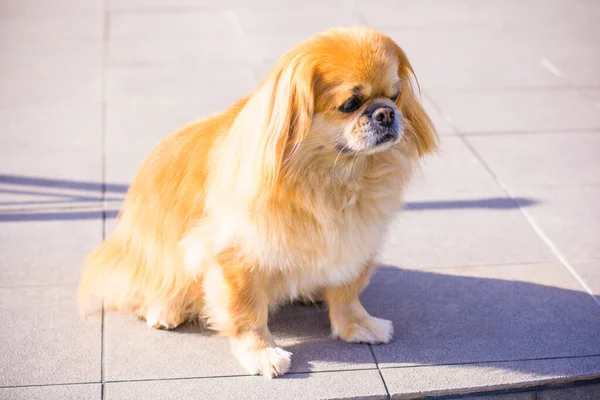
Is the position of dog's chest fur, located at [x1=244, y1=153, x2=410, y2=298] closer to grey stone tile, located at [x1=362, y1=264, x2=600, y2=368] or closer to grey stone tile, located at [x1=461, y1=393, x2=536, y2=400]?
grey stone tile, located at [x1=362, y1=264, x2=600, y2=368]

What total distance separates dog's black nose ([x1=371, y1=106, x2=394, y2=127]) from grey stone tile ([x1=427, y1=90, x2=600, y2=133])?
3.04 metres

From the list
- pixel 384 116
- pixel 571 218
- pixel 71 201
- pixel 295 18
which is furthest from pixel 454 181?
pixel 295 18

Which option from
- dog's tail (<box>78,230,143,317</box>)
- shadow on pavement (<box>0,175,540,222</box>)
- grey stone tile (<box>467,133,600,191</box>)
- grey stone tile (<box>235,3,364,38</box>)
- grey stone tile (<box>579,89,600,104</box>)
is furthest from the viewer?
grey stone tile (<box>235,3,364,38</box>)

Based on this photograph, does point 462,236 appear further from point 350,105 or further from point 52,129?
point 52,129

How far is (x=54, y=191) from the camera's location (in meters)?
5.02

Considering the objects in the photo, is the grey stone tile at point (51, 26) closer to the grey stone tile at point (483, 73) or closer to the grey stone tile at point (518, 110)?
the grey stone tile at point (483, 73)

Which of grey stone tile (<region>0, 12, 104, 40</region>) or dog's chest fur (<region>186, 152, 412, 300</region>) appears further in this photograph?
grey stone tile (<region>0, 12, 104, 40</region>)

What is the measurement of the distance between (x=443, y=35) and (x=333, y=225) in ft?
17.4

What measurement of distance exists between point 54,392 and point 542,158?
12.5 feet

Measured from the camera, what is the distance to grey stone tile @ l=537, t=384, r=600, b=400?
11.3 feet

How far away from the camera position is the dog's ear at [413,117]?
11.1 ft

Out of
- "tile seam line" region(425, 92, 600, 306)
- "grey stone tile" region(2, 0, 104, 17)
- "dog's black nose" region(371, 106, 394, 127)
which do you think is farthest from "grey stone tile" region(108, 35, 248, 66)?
"dog's black nose" region(371, 106, 394, 127)

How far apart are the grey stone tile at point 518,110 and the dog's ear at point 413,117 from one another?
8.45 feet

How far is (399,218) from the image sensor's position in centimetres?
481
